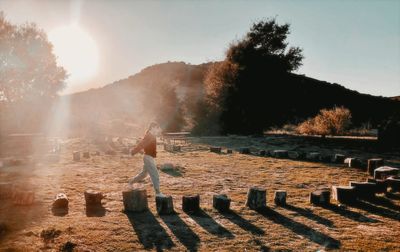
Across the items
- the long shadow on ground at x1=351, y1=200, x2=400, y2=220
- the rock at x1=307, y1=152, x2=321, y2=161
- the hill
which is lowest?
the long shadow on ground at x1=351, y1=200, x2=400, y2=220

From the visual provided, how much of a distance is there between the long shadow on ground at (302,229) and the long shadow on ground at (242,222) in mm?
561

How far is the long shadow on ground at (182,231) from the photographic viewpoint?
5.53 metres

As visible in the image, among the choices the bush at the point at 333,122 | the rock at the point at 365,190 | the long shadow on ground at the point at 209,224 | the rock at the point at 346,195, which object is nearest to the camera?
the long shadow on ground at the point at 209,224

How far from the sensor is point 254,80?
104ft

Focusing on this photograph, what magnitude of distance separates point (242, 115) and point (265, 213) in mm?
25363

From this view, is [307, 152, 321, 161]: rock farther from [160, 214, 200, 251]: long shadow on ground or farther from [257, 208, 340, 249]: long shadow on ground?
[160, 214, 200, 251]: long shadow on ground

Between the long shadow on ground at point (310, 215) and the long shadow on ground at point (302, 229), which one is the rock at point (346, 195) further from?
the long shadow on ground at point (302, 229)

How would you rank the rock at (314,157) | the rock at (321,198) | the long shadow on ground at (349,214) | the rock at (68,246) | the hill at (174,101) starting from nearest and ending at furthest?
the rock at (68,246) < the long shadow on ground at (349,214) < the rock at (321,198) < the rock at (314,157) < the hill at (174,101)

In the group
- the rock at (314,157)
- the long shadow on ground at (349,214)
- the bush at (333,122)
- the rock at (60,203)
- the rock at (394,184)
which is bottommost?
the long shadow on ground at (349,214)

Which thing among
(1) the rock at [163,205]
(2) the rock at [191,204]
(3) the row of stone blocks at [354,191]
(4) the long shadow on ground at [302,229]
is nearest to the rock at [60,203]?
(1) the rock at [163,205]

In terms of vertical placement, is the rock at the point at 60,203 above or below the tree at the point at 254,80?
below

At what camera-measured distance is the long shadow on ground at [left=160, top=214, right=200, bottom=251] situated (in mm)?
5529

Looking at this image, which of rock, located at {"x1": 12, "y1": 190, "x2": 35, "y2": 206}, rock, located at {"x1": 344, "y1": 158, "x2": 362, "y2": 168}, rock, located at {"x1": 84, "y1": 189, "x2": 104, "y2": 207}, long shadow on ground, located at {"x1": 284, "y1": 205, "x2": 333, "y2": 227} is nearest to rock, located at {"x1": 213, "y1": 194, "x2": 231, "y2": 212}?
A: long shadow on ground, located at {"x1": 284, "y1": 205, "x2": 333, "y2": 227}

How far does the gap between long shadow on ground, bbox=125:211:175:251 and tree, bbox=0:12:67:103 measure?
38.4 m
